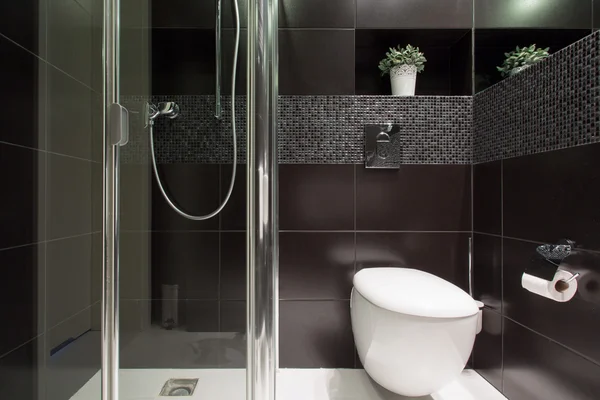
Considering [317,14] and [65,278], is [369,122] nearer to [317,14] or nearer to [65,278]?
[317,14]

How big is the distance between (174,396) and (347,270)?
844 millimetres

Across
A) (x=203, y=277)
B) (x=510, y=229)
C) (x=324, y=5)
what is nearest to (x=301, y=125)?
(x=324, y=5)

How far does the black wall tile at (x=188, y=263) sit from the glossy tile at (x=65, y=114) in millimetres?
347

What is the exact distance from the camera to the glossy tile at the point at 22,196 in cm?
83

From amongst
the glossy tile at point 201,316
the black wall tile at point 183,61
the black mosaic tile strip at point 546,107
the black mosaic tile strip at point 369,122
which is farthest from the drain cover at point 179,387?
the black mosaic tile strip at point 546,107

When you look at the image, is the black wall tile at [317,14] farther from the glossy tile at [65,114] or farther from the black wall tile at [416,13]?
the glossy tile at [65,114]

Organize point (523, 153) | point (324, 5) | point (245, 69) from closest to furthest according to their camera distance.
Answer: point (245, 69), point (523, 153), point (324, 5)

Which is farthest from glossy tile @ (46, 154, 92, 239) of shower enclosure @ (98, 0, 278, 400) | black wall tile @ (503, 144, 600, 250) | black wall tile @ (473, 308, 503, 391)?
black wall tile @ (473, 308, 503, 391)

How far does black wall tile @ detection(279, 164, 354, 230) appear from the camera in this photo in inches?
58.2

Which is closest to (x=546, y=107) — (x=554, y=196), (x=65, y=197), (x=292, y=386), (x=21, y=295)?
(x=554, y=196)

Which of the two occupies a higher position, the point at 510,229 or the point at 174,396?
the point at 510,229

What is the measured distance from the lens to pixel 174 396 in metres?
0.92

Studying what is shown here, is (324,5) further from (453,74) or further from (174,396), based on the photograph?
(174,396)

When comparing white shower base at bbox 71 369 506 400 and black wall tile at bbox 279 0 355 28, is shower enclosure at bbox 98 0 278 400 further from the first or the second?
black wall tile at bbox 279 0 355 28
